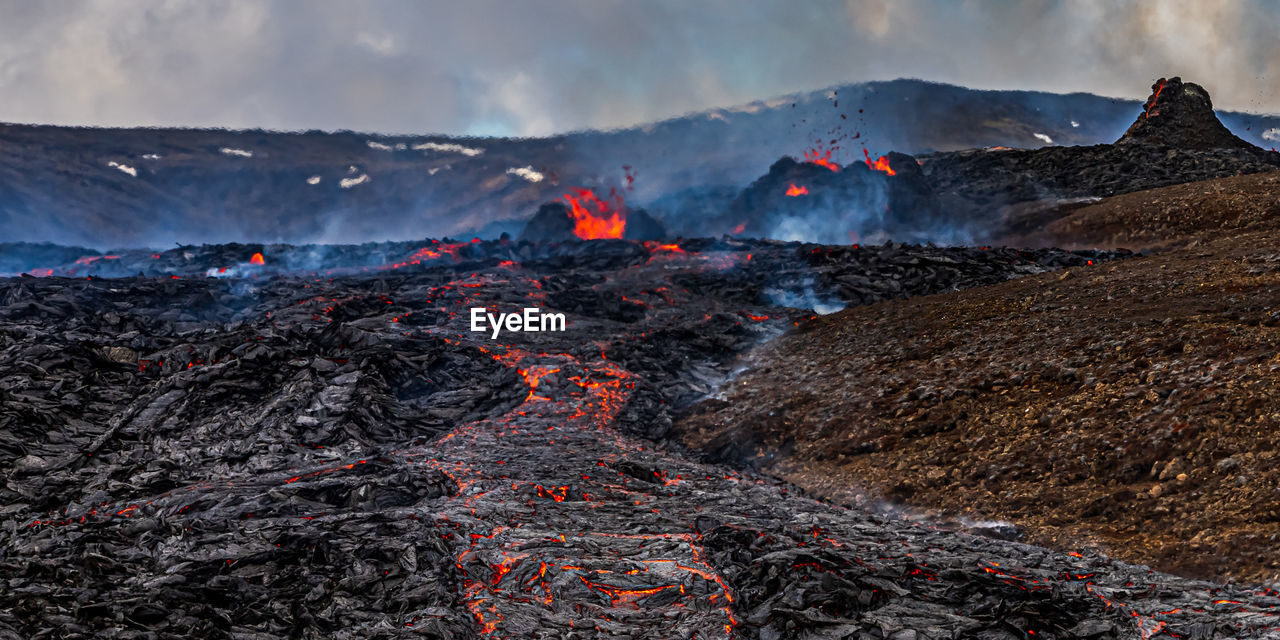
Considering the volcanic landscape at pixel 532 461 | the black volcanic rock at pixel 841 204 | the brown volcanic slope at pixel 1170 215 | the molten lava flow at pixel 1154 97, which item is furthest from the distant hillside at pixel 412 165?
the volcanic landscape at pixel 532 461

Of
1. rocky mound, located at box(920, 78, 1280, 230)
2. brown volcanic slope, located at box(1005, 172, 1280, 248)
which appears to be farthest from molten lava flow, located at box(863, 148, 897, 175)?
brown volcanic slope, located at box(1005, 172, 1280, 248)

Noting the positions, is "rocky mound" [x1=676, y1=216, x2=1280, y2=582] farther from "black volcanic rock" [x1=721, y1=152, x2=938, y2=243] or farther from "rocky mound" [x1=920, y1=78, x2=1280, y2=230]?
"black volcanic rock" [x1=721, y1=152, x2=938, y2=243]

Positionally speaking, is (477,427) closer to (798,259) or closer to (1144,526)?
(1144,526)

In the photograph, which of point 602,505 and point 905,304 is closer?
point 602,505

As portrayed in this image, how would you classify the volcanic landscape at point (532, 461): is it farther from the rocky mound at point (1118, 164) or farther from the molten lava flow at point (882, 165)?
the molten lava flow at point (882, 165)

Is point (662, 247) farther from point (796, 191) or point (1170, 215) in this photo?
point (1170, 215)

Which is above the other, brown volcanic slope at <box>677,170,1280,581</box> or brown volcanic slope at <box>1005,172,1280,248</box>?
brown volcanic slope at <box>1005,172,1280,248</box>

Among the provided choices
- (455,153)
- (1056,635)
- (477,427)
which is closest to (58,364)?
(477,427)
